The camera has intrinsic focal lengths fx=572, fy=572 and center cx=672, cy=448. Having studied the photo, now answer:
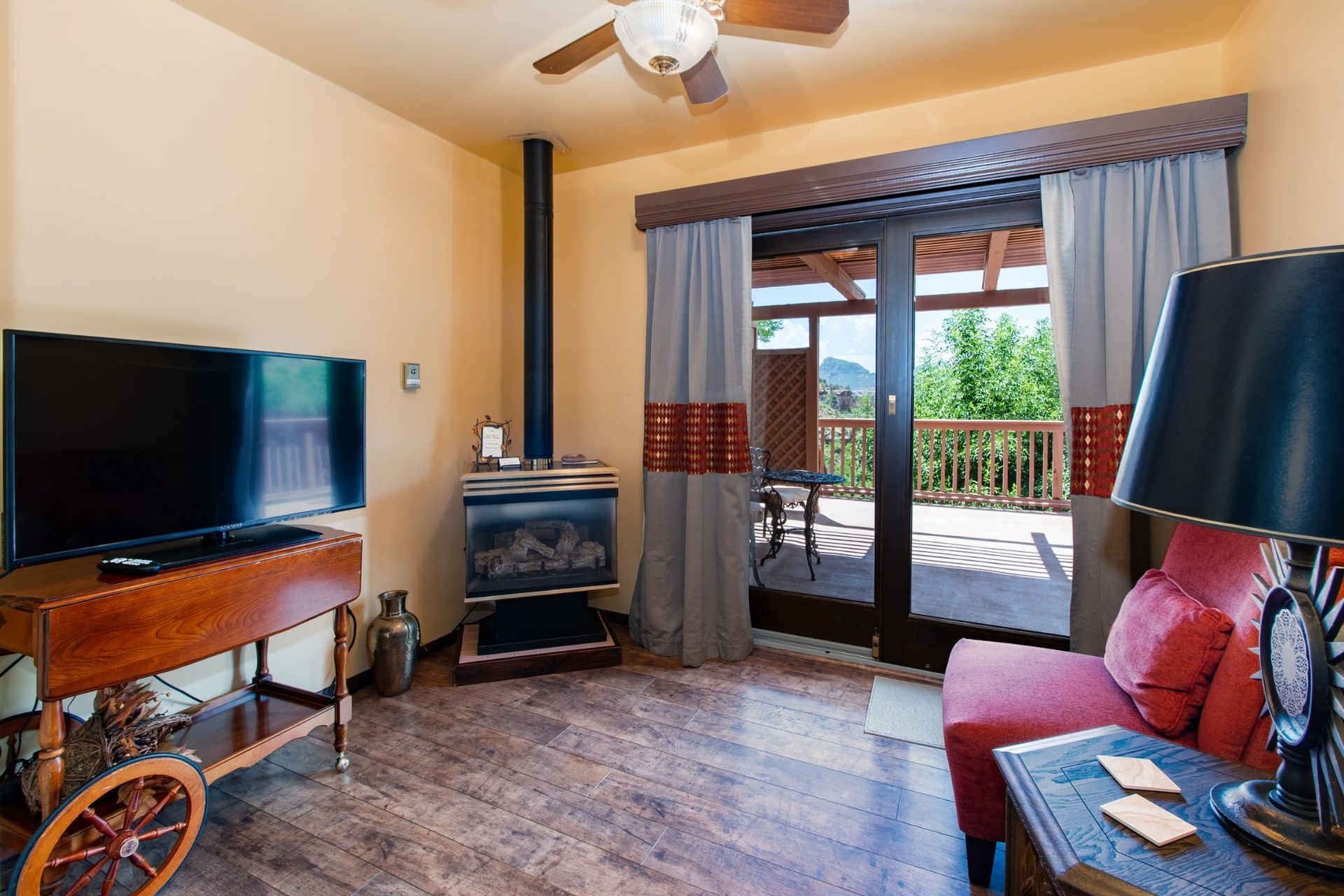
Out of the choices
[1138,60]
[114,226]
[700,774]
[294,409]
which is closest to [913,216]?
[1138,60]

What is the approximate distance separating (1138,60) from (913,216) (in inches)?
37.4

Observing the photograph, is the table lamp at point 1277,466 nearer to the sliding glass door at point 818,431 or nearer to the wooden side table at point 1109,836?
the wooden side table at point 1109,836

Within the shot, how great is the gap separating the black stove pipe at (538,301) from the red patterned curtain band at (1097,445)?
2353mm

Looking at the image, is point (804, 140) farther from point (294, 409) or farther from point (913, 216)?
point (294, 409)

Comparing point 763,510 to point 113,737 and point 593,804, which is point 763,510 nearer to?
point 593,804

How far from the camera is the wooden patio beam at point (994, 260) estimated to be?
8.25 ft

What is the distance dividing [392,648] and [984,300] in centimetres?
301

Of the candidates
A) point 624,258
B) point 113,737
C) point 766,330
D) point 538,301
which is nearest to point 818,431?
point 766,330

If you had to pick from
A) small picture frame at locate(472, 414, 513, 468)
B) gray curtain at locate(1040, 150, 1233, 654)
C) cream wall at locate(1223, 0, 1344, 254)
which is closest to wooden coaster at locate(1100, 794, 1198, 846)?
gray curtain at locate(1040, 150, 1233, 654)

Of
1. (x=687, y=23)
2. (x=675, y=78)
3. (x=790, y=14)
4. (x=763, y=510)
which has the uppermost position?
(x=675, y=78)

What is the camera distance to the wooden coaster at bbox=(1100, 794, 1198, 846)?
0.90m

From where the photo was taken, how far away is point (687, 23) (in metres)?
1.54

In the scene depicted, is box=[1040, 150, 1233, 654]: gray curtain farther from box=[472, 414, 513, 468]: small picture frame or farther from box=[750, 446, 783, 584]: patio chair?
box=[472, 414, 513, 468]: small picture frame

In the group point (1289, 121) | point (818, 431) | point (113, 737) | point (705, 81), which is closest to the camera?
point (113, 737)
